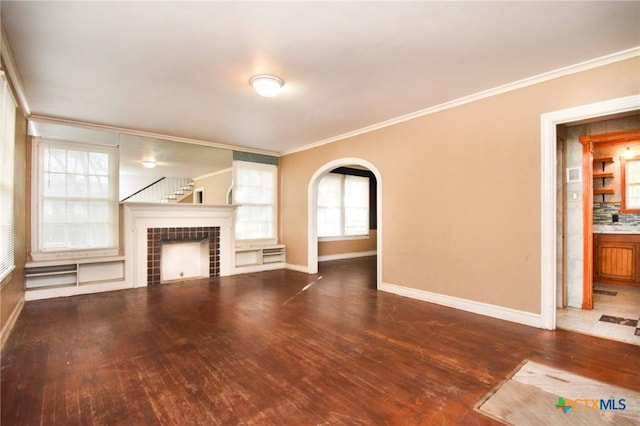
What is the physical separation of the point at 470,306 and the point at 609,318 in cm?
156

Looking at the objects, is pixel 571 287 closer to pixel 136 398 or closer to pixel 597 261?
pixel 597 261

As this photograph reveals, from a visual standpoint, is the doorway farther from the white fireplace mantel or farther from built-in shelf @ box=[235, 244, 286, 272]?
the white fireplace mantel

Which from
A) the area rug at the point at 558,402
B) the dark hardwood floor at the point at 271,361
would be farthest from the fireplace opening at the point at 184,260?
the area rug at the point at 558,402

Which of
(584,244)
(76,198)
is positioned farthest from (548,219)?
(76,198)

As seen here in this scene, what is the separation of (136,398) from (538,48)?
437 cm

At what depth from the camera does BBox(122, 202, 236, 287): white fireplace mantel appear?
5.38 meters

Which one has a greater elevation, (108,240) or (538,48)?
(538,48)

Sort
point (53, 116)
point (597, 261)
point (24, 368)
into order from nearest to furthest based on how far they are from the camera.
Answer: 1. point (24, 368)
2. point (53, 116)
3. point (597, 261)

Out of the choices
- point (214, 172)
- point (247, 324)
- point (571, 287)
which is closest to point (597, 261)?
point (571, 287)

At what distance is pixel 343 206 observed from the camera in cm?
898

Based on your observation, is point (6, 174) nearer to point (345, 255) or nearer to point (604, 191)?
point (345, 255)

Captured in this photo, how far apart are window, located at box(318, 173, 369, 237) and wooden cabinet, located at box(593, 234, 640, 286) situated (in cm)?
541

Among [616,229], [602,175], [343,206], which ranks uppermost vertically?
[602,175]

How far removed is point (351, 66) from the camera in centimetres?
312
